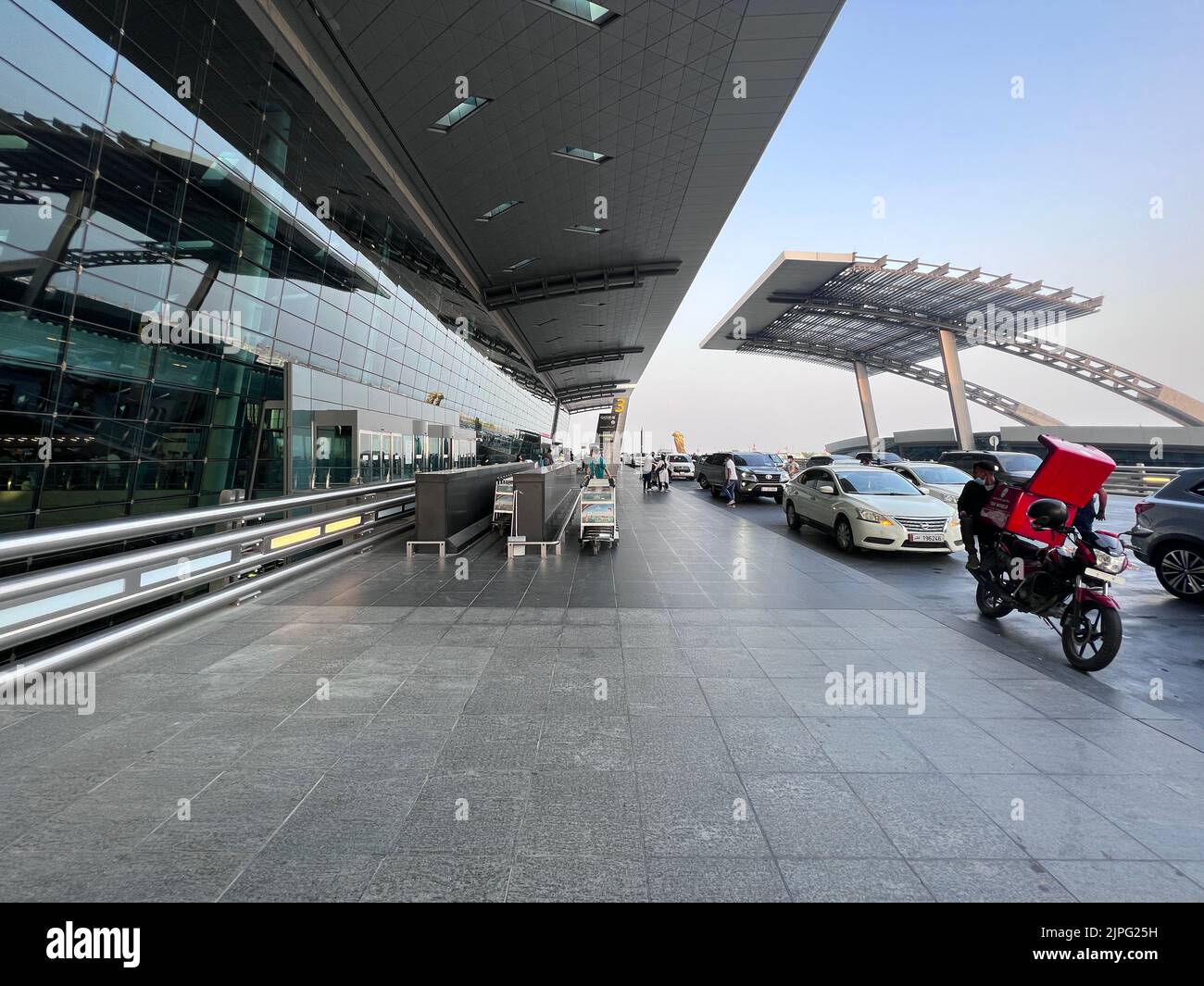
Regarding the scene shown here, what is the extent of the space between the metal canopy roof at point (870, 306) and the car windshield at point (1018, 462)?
16671 millimetres

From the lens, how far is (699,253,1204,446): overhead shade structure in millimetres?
33719

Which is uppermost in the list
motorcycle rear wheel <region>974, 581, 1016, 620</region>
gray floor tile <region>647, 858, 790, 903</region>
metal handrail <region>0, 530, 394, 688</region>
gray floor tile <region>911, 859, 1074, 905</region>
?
motorcycle rear wheel <region>974, 581, 1016, 620</region>

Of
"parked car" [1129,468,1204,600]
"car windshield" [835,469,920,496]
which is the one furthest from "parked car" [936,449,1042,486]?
"parked car" [1129,468,1204,600]

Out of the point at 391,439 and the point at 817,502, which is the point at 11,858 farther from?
the point at 391,439

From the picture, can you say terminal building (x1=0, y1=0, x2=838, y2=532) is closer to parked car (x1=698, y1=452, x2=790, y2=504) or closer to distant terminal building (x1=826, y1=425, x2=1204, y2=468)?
parked car (x1=698, y1=452, x2=790, y2=504)

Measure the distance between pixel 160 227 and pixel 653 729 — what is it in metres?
15.1

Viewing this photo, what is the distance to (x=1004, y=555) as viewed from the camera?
240 inches

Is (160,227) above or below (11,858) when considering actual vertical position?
above

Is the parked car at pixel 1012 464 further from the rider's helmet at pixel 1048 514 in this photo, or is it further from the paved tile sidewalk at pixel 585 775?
the paved tile sidewalk at pixel 585 775

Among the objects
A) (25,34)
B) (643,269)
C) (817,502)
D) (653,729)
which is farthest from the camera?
(643,269)

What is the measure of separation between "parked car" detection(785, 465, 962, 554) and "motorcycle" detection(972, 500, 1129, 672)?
3.10 meters

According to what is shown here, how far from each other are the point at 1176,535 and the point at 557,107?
15793mm

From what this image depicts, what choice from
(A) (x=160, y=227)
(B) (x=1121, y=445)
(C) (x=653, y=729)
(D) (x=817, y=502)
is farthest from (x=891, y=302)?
(C) (x=653, y=729)

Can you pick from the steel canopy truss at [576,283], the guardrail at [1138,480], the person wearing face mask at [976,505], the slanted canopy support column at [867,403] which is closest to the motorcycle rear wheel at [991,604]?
the person wearing face mask at [976,505]
